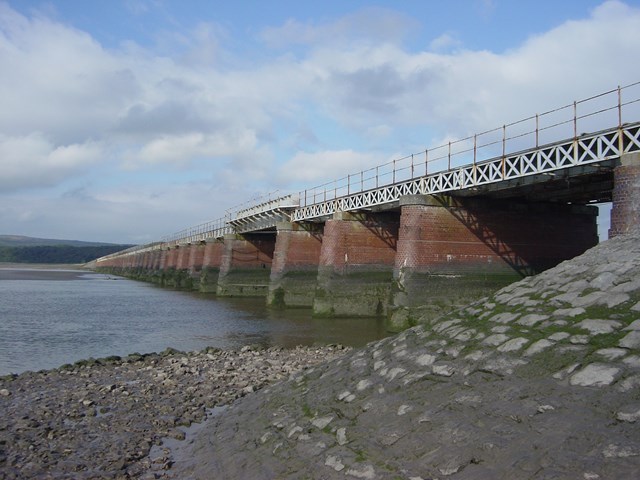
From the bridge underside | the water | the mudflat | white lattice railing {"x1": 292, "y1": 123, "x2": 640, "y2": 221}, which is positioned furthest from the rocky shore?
the mudflat

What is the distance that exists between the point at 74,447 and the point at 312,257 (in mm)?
32887

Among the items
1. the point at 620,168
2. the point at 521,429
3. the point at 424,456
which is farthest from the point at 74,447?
the point at 620,168

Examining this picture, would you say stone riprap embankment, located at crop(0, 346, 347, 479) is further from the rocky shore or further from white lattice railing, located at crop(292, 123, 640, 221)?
white lattice railing, located at crop(292, 123, 640, 221)

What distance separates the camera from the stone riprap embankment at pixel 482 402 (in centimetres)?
497

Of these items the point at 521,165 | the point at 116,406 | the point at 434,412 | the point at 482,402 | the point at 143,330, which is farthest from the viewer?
the point at 143,330

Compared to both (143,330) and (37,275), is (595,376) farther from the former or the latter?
(37,275)

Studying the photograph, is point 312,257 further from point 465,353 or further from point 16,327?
point 465,353

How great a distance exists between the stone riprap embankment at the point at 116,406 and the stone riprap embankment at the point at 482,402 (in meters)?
1.02

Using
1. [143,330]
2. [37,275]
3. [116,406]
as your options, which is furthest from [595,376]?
[37,275]

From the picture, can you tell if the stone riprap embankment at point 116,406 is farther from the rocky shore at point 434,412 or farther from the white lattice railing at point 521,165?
the white lattice railing at point 521,165

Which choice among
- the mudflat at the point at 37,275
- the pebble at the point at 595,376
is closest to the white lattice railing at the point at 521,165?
the pebble at the point at 595,376

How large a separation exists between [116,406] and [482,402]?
27.0ft

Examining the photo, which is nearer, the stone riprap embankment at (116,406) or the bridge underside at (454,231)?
the stone riprap embankment at (116,406)

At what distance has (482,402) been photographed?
6031 mm
